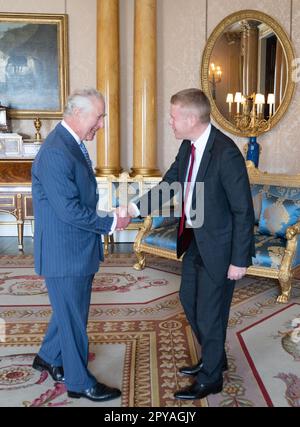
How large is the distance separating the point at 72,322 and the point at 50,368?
51cm

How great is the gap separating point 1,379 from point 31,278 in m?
2.02

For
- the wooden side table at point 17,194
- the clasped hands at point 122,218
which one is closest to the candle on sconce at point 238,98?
the wooden side table at point 17,194

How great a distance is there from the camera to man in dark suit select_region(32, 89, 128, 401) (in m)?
2.08

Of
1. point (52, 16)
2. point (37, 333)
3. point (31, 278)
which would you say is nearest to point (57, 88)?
point (52, 16)

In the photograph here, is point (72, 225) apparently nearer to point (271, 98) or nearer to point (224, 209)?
point (224, 209)

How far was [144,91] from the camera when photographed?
593 cm

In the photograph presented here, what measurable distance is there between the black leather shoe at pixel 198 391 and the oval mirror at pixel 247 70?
4.56 m

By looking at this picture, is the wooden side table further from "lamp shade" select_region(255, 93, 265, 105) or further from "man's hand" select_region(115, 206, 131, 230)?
"man's hand" select_region(115, 206, 131, 230)

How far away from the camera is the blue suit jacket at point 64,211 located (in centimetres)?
207

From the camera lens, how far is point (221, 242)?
2.28 metres

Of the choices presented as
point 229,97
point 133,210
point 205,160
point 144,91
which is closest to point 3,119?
point 144,91

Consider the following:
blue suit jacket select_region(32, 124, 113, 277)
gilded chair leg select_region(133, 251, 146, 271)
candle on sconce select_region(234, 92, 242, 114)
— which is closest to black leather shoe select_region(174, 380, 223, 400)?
blue suit jacket select_region(32, 124, 113, 277)

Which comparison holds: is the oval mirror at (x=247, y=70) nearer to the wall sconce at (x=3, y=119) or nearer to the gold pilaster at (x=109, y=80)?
the gold pilaster at (x=109, y=80)

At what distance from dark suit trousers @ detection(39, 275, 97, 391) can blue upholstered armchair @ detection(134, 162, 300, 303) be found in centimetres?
208
